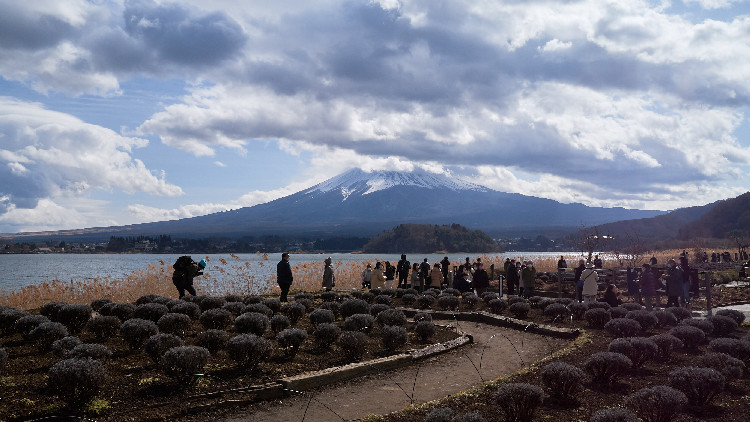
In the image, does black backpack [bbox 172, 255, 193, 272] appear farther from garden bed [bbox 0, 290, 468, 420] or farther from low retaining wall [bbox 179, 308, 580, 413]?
low retaining wall [bbox 179, 308, 580, 413]

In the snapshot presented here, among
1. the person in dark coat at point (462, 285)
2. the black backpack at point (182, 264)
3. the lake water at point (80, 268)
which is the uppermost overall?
the black backpack at point (182, 264)

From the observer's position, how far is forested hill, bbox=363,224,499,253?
143 meters

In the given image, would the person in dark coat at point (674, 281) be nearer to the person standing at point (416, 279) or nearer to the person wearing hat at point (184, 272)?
the person standing at point (416, 279)

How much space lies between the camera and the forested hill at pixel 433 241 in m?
143

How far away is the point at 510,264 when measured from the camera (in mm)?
21984

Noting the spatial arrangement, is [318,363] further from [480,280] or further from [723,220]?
[723,220]

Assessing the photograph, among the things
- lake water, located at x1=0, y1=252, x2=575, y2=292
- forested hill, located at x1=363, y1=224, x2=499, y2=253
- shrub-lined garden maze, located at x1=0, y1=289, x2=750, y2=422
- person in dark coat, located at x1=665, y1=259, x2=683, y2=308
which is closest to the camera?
shrub-lined garden maze, located at x1=0, y1=289, x2=750, y2=422

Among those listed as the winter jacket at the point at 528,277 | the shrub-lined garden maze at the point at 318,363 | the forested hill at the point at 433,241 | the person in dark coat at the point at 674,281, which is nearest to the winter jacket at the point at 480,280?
the winter jacket at the point at 528,277

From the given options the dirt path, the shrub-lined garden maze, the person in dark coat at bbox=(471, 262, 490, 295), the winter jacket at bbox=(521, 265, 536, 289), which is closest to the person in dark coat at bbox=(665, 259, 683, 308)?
the shrub-lined garden maze

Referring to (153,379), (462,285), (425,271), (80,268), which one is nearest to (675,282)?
(462,285)

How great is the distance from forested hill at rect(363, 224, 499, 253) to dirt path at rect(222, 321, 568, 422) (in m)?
131

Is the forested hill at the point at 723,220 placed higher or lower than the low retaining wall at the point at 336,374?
higher

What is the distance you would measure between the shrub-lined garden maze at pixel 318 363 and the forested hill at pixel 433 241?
130 m

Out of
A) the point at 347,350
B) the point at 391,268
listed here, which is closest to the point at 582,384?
the point at 347,350
